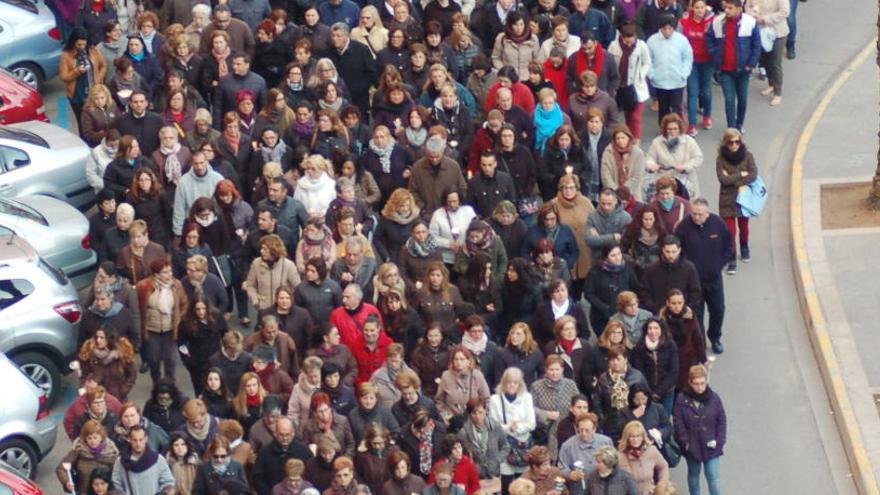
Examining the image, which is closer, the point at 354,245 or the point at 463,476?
the point at 463,476

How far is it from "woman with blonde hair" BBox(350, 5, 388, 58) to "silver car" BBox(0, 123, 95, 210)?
356cm

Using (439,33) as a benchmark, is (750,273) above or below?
below

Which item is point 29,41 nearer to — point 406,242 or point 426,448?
point 406,242

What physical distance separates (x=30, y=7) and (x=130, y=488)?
1072 centimetres

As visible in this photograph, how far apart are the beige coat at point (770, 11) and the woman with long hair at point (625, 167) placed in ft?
15.9

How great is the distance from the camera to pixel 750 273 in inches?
1038

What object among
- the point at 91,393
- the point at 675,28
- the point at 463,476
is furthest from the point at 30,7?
the point at 463,476

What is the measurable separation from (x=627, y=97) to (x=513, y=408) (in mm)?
7500

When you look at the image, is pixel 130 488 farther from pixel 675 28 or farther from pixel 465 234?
pixel 675 28

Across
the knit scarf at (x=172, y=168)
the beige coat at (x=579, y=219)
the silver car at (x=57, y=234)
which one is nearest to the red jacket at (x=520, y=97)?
the beige coat at (x=579, y=219)

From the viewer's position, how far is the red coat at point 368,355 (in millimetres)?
22594

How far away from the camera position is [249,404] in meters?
21.8

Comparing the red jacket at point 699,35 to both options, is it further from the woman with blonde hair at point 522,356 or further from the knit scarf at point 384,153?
the woman with blonde hair at point 522,356

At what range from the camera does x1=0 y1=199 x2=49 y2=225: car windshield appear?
25.1 meters
